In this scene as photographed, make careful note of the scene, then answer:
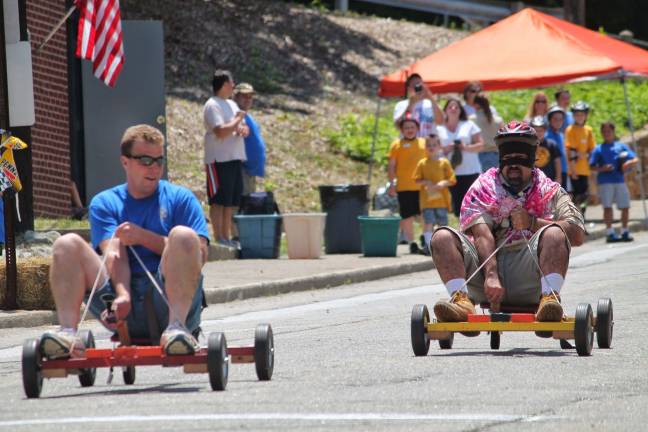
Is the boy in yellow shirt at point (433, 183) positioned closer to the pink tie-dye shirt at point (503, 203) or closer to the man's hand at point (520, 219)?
the pink tie-dye shirt at point (503, 203)

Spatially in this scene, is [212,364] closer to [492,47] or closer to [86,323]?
[86,323]

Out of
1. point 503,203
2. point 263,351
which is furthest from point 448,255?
point 263,351

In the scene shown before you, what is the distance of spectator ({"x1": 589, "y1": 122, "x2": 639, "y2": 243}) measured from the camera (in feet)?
72.2

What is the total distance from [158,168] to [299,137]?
2004 cm

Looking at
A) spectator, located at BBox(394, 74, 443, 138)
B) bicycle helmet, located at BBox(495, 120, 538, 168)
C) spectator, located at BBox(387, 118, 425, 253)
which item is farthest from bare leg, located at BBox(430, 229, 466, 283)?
spectator, located at BBox(394, 74, 443, 138)

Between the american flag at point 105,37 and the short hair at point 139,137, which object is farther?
the american flag at point 105,37

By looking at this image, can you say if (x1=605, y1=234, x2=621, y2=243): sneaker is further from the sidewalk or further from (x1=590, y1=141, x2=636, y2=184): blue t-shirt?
the sidewalk

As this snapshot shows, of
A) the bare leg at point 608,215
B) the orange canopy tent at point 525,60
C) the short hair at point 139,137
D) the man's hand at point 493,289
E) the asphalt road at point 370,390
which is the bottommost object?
the asphalt road at point 370,390

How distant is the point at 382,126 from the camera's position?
2991 cm

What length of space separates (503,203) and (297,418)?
3485 millimetres

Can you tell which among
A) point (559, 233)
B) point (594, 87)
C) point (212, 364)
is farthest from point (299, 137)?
point (212, 364)

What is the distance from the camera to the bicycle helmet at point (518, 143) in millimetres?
10305

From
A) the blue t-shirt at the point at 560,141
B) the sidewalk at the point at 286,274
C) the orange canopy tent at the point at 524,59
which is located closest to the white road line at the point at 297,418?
the sidewalk at the point at 286,274

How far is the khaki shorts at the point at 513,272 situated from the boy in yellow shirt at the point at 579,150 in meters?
13.0
